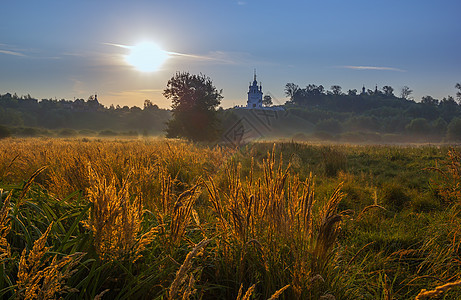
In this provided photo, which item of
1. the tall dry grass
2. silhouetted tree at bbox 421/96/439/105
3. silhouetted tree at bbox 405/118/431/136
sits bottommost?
the tall dry grass

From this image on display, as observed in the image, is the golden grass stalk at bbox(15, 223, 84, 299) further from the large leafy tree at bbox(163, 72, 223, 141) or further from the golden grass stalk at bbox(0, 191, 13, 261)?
the large leafy tree at bbox(163, 72, 223, 141)

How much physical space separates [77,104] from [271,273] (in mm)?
115196

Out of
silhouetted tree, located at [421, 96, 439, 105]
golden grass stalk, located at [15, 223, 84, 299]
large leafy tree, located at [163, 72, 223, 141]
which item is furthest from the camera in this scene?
silhouetted tree, located at [421, 96, 439, 105]

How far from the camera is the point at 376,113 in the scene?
108 meters

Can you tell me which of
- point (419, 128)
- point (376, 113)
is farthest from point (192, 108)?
point (376, 113)

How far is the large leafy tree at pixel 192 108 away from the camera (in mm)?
28375

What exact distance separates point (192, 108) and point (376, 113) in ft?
321

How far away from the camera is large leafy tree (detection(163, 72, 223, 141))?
28375 mm

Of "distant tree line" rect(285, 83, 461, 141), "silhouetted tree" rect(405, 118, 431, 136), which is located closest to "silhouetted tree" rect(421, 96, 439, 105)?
"distant tree line" rect(285, 83, 461, 141)

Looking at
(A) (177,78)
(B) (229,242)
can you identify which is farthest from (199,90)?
(B) (229,242)

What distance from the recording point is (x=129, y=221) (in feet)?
5.15

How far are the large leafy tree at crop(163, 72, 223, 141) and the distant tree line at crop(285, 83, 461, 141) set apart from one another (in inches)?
2083

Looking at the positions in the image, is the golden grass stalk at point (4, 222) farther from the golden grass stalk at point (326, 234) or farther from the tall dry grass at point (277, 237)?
the golden grass stalk at point (326, 234)

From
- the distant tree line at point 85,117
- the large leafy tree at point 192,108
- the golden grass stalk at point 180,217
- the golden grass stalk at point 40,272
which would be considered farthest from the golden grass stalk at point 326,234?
the distant tree line at point 85,117
